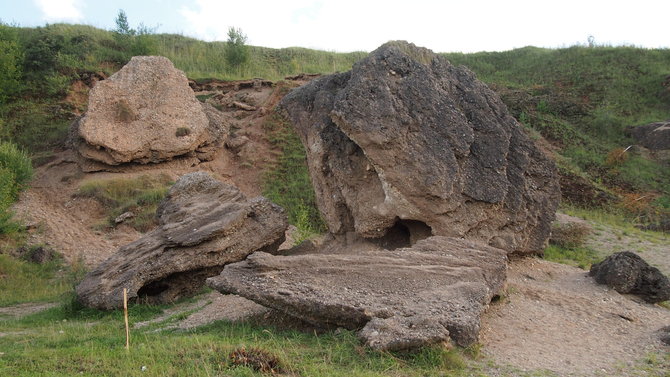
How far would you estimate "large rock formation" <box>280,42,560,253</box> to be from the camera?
365 inches

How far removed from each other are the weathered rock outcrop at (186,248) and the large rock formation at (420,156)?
1316 mm

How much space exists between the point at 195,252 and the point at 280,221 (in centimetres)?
169

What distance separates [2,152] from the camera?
620 inches

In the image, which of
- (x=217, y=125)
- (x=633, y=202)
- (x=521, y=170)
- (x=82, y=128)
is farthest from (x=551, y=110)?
(x=82, y=128)

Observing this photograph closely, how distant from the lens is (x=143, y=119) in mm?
17672

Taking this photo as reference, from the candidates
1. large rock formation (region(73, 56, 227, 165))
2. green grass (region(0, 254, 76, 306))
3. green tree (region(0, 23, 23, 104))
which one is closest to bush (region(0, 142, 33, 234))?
green grass (region(0, 254, 76, 306))

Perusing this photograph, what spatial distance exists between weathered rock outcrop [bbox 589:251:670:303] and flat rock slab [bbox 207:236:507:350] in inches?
95.0

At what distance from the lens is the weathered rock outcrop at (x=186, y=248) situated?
9461 mm

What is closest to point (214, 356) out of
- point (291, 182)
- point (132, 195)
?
point (132, 195)

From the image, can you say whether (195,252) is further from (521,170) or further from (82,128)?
(82,128)

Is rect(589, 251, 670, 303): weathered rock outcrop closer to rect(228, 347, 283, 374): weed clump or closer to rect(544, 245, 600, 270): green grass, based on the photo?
rect(544, 245, 600, 270): green grass

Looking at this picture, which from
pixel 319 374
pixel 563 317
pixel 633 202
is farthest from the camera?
pixel 633 202

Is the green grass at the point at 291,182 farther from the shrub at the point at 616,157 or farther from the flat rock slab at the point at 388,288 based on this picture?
the shrub at the point at 616,157

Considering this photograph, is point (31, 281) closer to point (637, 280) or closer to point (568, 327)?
point (568, 327)
